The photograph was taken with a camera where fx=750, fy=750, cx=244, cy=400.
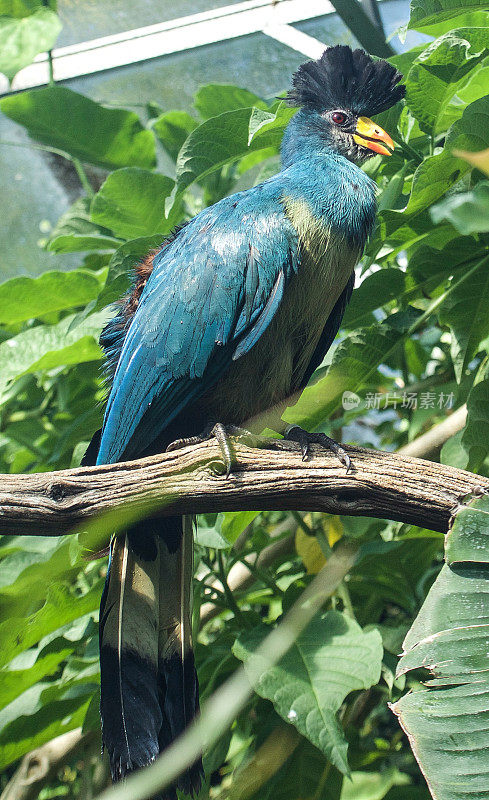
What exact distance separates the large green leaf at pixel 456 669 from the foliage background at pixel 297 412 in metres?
0.23

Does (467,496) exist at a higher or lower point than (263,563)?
higher

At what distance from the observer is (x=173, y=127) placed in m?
2.99

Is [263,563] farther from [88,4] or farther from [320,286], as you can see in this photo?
[88,4]

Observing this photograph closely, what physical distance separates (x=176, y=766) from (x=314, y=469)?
790 mm

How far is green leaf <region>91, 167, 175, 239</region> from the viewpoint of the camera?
8.48 feet

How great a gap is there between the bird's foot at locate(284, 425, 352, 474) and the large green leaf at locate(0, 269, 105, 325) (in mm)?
916

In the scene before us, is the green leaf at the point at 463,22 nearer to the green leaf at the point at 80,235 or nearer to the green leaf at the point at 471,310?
the green leaf at the point at 471,310

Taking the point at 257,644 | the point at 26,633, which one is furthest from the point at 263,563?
the point at 26,633

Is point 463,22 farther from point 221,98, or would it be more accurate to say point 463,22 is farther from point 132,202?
point 132,202

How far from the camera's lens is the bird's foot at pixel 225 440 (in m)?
1.63

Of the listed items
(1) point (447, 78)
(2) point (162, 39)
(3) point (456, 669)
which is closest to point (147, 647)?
(3) point (456, 669)

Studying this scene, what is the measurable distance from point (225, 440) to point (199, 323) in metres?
0.44

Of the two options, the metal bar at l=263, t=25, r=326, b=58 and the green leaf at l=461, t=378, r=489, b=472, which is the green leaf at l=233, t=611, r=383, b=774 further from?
the metal bar at l=263, t=25, r=326, b=58

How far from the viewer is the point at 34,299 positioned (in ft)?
8.35
